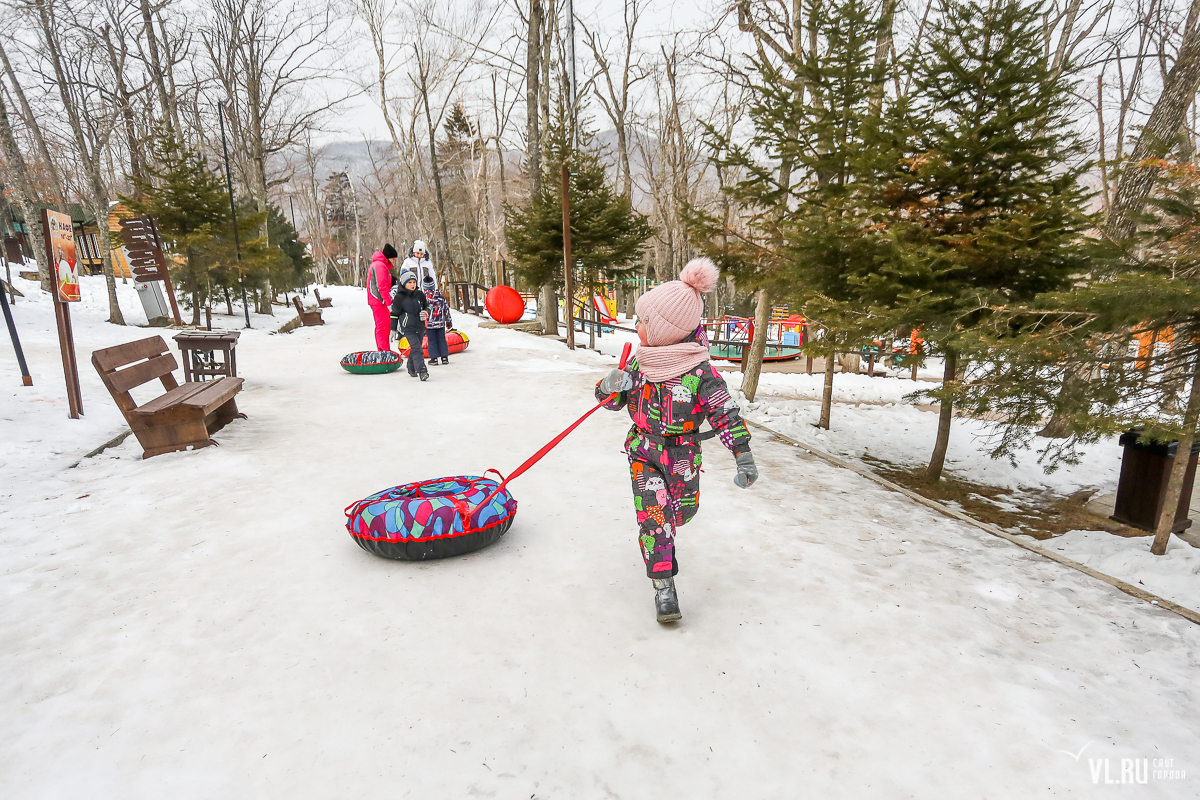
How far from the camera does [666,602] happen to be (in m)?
3.34

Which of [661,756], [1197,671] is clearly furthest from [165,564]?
[1197,671]

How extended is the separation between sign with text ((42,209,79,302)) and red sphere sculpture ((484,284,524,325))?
555 inches

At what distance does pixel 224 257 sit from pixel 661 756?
58.7 ft

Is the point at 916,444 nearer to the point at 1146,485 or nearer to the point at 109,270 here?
the point at 1146,485

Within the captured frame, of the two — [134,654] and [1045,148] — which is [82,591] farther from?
[1045,148]

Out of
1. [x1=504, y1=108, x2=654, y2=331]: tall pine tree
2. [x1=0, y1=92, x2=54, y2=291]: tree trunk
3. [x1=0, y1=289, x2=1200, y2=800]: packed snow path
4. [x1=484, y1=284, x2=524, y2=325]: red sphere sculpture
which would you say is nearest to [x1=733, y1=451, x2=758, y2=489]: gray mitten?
[x1=0, y1=289, x2=1200, y2=800]: packed snow path

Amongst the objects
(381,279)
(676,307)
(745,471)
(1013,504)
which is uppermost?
(381,279)

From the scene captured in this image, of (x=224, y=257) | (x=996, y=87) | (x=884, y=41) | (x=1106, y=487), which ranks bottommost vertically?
(x=1106, y=487)

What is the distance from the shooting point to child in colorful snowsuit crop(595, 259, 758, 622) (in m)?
3.28

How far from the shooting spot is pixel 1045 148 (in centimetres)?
630

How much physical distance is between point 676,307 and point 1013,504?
6.04m

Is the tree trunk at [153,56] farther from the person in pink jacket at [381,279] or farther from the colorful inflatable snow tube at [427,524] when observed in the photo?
the colorful inflatable snow tube at [427,524]

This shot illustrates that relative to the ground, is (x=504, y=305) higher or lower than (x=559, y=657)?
higher

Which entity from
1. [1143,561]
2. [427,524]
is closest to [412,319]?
[427,524]
